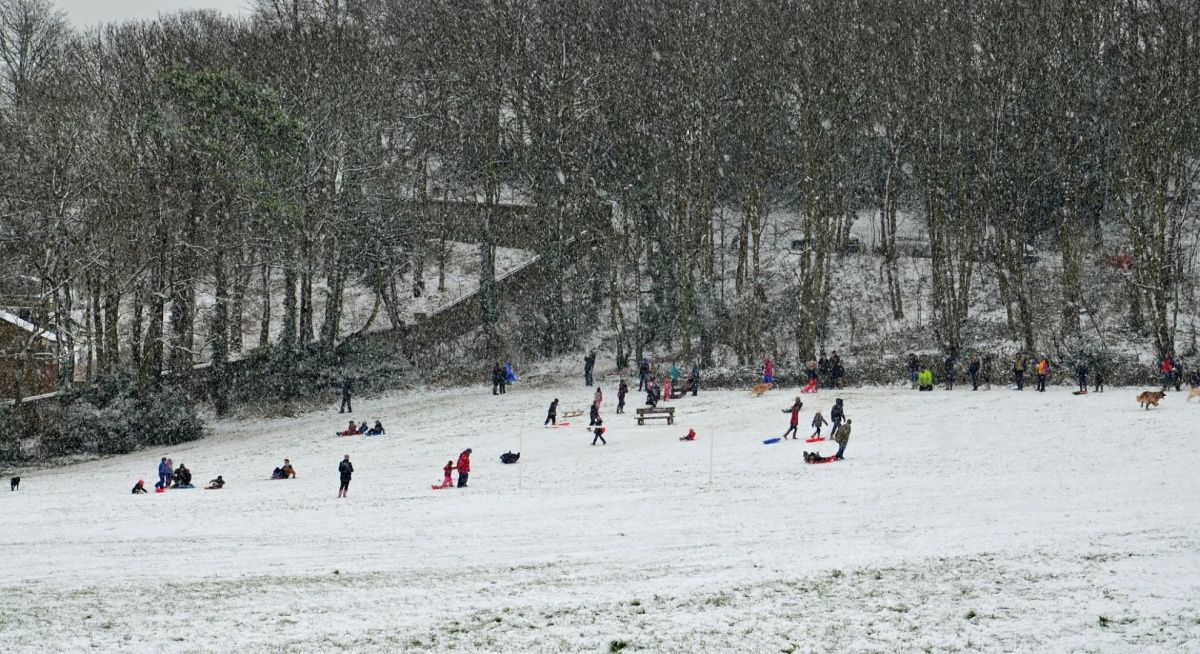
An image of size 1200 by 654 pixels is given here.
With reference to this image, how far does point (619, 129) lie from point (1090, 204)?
23.5m

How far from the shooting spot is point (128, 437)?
41.9 metres

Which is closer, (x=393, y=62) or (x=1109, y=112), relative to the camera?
(x=1109, y=112)

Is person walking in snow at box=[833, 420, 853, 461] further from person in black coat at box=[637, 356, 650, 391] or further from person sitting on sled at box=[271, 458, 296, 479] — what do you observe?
person sitting on sled at box=[271, 458, 296, 479]

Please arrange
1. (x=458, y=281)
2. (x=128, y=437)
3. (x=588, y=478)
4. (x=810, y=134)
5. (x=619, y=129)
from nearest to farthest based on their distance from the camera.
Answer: (x=588, y=478) < (x=128, y=437) < (x=810, y=134) < (x=619, y=129) < (x=458, y=281)

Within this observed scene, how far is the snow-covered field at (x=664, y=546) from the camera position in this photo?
15.6 metres

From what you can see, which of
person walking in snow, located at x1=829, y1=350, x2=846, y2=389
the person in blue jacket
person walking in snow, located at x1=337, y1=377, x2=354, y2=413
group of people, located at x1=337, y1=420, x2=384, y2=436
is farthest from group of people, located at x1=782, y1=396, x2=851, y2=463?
person walking in snow, located at x1=337, y1=377, x2=354, y2=413

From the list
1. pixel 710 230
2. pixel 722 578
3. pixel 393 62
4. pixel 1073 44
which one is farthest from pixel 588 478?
pixel 393 62

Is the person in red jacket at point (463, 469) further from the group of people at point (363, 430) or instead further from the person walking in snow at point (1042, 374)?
the person walking in snow at point (1042, 374)

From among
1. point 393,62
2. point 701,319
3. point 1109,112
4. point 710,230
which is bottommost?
point 701,319

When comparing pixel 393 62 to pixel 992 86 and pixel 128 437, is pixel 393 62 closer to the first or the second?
pixel 128 437

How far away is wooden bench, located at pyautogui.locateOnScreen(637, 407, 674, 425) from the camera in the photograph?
36250mm

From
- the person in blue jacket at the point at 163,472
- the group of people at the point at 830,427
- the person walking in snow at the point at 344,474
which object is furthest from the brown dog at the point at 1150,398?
the person in blue jacket at the point at 163,472

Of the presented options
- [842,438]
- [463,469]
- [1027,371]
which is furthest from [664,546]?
[1027,371]

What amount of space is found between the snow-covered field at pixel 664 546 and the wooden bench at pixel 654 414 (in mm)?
963
